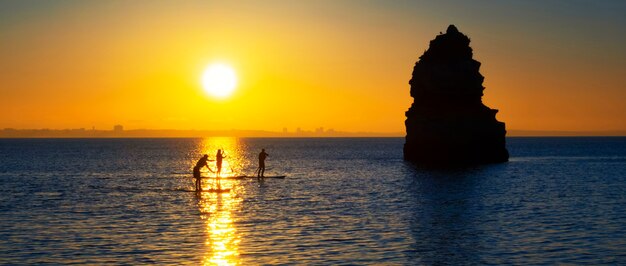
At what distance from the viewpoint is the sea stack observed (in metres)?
83.2

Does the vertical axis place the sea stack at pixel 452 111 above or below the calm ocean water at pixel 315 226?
above

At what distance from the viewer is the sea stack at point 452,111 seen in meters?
83.2

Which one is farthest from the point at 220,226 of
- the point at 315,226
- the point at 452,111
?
the point at 452,111

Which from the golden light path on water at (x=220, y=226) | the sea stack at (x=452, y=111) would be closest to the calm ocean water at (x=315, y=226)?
the golden light path on water at (x=220, y=226)

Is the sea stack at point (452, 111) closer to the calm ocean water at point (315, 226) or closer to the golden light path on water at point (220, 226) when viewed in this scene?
the calm ocean water at point (315, 226)

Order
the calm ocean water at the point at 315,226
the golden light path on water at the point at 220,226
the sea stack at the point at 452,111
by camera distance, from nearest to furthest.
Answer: the golden light path on water at the point at 220,226 < the calm ocean water at the point at 315,226 < the sea stack at the point at 452,111

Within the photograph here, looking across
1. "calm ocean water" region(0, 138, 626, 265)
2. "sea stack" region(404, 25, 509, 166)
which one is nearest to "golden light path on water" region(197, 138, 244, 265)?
"calm ocean water" region(0, 138, 626, 265)

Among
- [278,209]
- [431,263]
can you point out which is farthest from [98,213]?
[431,263]

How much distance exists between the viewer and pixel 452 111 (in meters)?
83.6

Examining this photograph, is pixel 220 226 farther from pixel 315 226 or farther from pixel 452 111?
pixel 452 111

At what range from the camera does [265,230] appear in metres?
27.6

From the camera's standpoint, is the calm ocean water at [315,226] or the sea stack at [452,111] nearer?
the calm ocean water at [315,226]

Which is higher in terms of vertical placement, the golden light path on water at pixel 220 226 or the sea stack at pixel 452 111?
the sea stack at pixel 452 111

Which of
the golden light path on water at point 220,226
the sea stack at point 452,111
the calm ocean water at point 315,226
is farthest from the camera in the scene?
the sea stack at point 452,111
